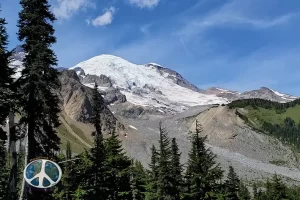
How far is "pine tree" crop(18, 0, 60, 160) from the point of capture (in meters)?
25.0

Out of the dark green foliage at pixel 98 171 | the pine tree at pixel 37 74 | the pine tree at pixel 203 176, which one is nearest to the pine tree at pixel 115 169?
the dark green foliage at pixel 98 171

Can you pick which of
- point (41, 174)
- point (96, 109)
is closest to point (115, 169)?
point (96, 109)

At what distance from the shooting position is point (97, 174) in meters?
40.6

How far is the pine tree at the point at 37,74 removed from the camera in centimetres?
2502

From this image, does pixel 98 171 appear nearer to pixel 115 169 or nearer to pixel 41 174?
pixel 115 169

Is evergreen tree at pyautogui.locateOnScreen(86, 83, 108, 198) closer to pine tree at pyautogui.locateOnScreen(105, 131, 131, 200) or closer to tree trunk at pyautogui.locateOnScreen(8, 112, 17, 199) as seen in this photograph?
pine tree at pyautogui.locateOnScreen(105, 131, 131, 200)

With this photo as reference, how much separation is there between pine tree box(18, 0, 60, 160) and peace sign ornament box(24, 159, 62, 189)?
33.6ft

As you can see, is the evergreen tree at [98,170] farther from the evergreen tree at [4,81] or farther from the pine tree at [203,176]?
the evergreen tree at [4,81]

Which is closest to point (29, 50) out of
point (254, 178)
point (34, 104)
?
point (34, 104)

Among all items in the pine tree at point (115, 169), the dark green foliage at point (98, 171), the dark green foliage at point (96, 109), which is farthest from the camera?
the dark green foliage at point (96, 109)

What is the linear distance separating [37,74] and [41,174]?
1140 cm

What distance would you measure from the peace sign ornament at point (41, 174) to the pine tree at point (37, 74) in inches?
403

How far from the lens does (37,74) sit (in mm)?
24703

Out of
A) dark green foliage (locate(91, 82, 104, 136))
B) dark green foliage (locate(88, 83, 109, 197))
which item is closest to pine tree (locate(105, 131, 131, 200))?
dark green foliage (locate(88, 83, 109, 197))
